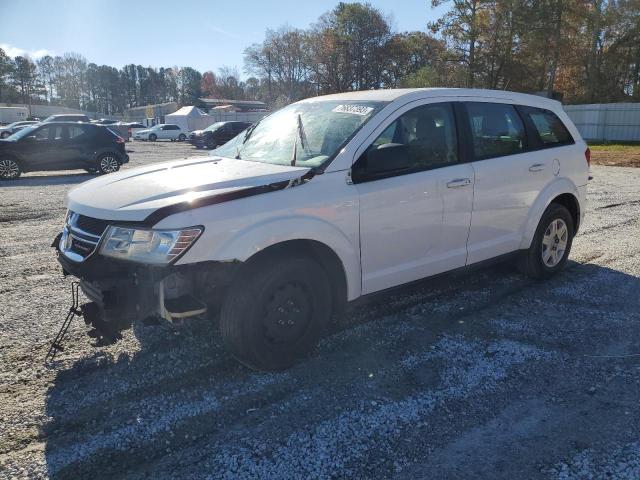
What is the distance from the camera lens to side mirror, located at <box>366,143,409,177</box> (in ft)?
12.1

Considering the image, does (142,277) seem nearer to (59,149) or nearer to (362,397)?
(362,397)

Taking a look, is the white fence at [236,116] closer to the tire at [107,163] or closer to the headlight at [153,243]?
the tire at [107,163]

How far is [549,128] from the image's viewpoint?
5289mm

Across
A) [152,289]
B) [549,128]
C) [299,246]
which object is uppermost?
[549,128]

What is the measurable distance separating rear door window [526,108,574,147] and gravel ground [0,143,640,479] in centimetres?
156

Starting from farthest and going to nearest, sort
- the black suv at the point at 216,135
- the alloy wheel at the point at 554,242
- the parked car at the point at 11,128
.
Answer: the parked car at the point at 11,128 → the black suv at the point at 216,135 → the alloy wheel at the point at 554,242

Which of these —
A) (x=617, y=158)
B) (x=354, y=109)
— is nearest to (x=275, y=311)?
(x=354, y=109)

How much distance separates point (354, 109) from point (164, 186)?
5.30ft

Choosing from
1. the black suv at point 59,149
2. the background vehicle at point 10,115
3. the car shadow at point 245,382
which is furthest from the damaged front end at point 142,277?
the background vehicle at point 10,115

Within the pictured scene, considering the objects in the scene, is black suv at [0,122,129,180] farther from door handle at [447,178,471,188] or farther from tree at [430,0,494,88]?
tree at [430,0,494,88]

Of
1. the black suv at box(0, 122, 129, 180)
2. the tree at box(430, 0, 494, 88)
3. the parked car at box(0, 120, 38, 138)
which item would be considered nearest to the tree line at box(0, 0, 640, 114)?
the tree at box(430, 0, 494, 88)

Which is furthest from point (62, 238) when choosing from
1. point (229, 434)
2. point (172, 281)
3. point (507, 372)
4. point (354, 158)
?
point (507, 372)

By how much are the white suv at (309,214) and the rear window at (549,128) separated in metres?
0.08

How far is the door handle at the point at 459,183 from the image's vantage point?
416 cm
